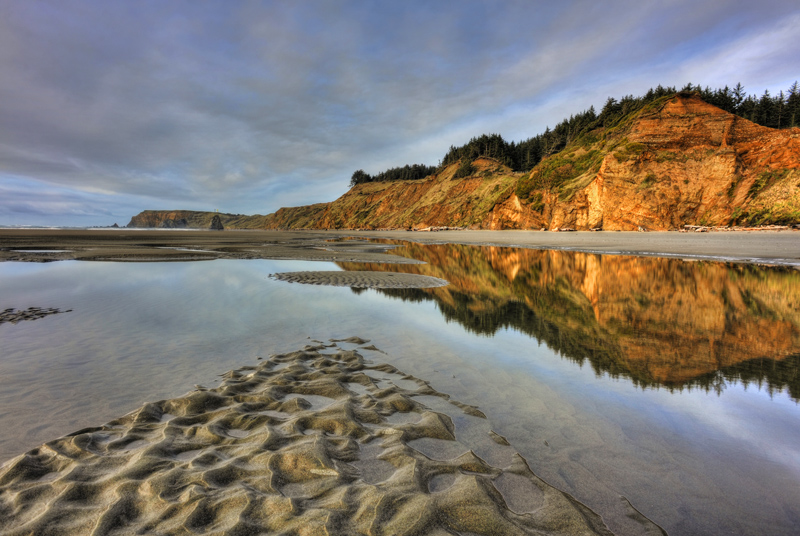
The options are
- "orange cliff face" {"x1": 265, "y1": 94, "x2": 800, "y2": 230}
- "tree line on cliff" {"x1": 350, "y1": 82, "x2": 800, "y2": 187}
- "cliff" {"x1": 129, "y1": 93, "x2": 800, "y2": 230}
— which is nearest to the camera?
"orange cliff face" {"x1": 265, "y1": 94, "x2": 800, "y2": 230}

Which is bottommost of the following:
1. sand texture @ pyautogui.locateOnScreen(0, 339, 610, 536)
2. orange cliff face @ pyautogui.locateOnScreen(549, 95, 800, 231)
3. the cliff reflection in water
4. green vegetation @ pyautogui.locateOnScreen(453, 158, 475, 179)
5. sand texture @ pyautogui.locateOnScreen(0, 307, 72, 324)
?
the cliff reflection in water

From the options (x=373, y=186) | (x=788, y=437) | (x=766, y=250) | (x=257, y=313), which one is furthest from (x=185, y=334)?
(x=373, y=186)

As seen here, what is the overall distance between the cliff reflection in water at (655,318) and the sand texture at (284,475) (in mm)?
3506

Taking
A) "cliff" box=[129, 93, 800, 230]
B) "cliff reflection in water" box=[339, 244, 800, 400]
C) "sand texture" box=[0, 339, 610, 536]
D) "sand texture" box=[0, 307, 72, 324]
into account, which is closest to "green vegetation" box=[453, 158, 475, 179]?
"cliff" box=[129, 93, 800, 230]

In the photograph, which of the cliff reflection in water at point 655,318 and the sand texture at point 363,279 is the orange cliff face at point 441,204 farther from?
the sand texture at point 363,279

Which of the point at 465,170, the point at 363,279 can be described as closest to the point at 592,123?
the point at 465,170

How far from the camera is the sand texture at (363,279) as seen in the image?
46.4 ft

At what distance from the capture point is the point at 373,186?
492 ft

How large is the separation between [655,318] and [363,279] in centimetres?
1052

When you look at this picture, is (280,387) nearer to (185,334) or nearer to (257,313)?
(185,334)

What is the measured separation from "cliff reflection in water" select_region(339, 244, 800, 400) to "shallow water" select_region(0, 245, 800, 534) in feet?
0.21

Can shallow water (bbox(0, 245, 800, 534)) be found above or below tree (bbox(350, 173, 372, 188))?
below

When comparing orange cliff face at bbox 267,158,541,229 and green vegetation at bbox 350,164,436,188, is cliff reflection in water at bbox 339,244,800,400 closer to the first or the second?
orange cliff face at bbox 267,158,541,229

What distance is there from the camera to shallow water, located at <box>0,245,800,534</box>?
3.09m
